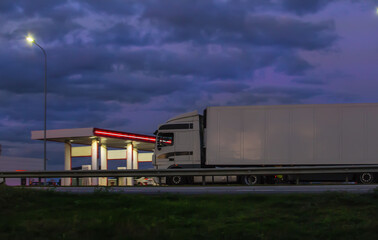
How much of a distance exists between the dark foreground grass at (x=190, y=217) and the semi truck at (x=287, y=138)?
39.2 feet

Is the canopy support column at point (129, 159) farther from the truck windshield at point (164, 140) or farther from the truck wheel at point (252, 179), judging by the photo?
the truck wheel at point (252, 179)

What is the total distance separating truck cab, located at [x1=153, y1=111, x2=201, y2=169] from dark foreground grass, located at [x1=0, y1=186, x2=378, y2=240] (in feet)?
42.4

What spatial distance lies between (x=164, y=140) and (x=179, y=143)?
3.14ft

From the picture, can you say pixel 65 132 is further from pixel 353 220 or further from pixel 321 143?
pixel 353 220

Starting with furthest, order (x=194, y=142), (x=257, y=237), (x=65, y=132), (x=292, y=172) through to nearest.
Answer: (x=65, y=132) → (x=194, y=142) → (x=292, y=172) → (x=257, y=237)

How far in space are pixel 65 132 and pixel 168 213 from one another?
1357 inches

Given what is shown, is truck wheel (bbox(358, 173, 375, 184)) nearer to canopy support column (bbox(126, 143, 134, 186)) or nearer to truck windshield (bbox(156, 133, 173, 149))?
truck windshield (bbox(156, 133, 173, 149))

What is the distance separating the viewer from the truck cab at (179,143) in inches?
958

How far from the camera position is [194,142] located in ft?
79.9

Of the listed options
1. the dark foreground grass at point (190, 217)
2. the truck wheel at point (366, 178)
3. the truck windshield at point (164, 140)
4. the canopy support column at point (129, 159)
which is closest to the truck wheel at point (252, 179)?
the truck windshield at point (164, 140)

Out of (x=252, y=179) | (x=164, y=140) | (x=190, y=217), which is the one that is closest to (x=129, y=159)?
(x=164, y=140)

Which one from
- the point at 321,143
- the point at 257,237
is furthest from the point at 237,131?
the point at 257,237

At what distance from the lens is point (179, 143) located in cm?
2459

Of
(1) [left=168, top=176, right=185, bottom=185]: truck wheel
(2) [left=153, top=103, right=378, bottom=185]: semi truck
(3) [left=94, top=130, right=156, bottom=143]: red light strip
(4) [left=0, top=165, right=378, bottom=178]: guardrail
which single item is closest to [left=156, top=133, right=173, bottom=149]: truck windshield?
(2) [left=153, top=103, right=378, bottom=185]: semi truck
